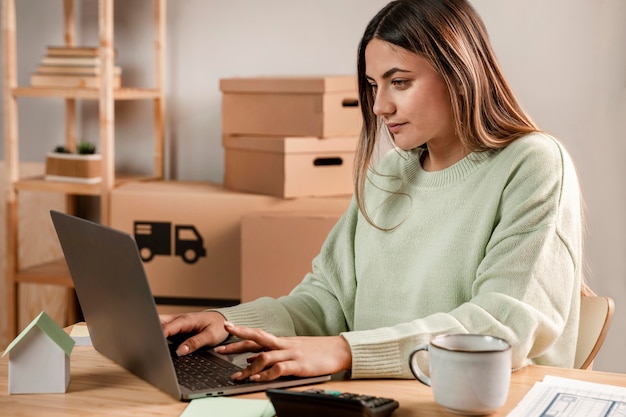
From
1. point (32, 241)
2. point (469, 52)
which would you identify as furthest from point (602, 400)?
point (32, 241)

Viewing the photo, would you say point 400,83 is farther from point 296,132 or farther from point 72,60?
point 72,60

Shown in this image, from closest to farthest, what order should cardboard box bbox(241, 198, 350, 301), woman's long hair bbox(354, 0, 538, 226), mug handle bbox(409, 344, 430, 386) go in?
mug handle bbox(409, 344, 430, 386), woman's long hair bbox(354, 0, 538, 226), cardboard box bbox(241, 198, 350, 301)

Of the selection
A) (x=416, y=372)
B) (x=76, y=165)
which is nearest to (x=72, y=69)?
(x=76, y=165)

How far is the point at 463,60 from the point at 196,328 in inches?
22.8

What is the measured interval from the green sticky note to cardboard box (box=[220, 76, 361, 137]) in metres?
1.57

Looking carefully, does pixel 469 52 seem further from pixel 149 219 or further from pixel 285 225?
pixel 149 219

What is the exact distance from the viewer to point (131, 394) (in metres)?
1.12

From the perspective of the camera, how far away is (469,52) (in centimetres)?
143

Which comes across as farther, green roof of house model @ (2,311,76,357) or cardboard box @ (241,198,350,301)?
cardboard box @ (241,198,350,301)

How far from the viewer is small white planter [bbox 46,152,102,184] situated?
2842 millimetres

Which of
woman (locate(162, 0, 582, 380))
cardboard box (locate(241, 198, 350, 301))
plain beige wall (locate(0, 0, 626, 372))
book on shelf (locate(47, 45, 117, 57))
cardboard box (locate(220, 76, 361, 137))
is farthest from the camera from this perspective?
book on shelf (locate(47, 45, 117, 57))

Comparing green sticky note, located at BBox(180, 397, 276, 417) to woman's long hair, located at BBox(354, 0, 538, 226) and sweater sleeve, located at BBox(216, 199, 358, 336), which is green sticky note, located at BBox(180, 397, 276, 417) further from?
woman's long hair, located at BBox(354, 0, 538, 226)

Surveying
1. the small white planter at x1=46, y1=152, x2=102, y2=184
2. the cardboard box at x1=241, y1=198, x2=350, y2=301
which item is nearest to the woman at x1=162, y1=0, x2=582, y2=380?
the cardboard box at x1=241, y1=198, x2=350, y2=301

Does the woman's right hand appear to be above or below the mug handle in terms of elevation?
below
